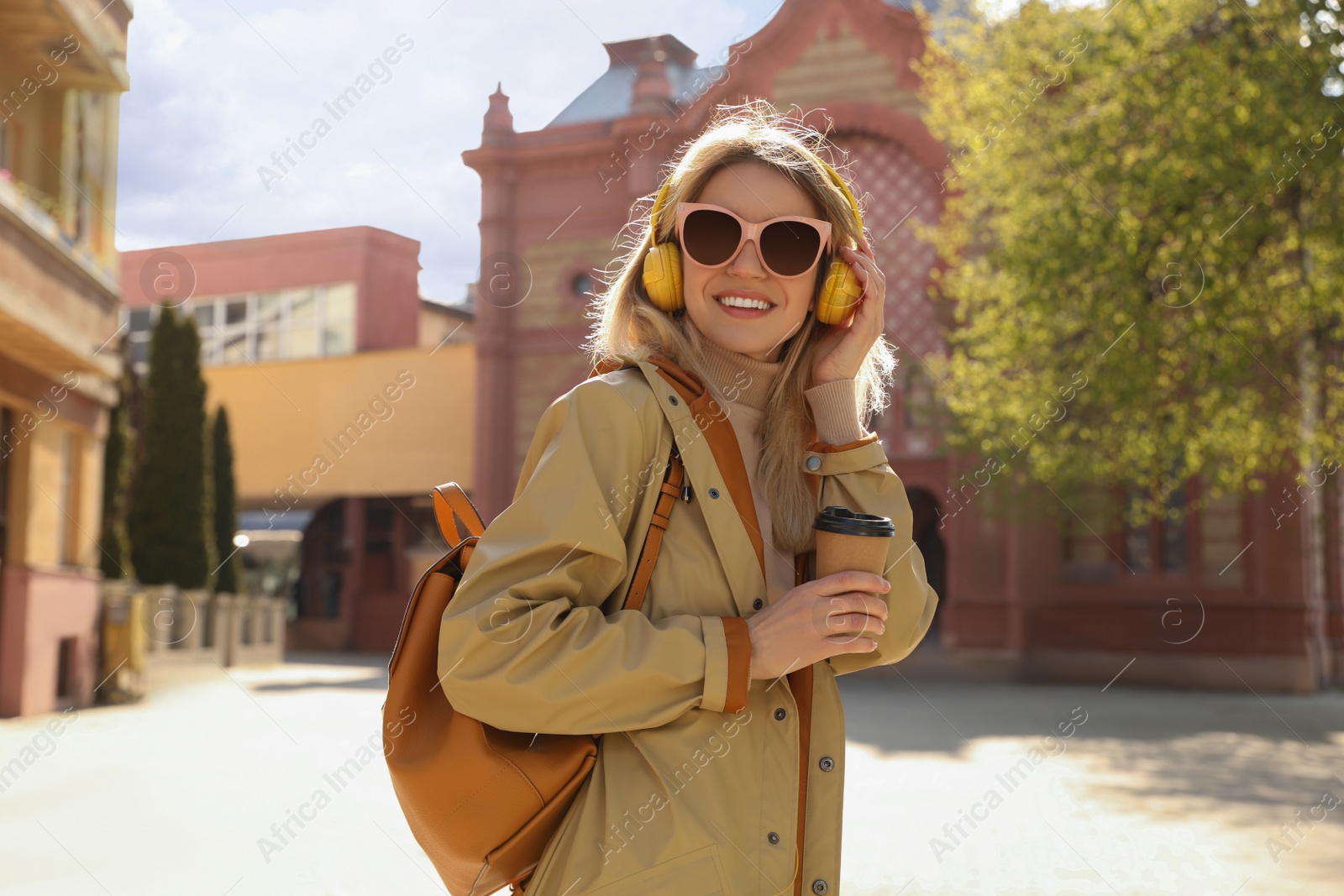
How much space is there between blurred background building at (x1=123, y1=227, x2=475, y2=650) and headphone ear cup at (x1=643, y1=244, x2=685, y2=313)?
25.8 meters

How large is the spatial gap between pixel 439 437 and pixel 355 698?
1326 centimetres

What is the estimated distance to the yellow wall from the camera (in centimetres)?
2839

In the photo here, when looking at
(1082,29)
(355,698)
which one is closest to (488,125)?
(355,698)

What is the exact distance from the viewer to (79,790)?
8398 mm

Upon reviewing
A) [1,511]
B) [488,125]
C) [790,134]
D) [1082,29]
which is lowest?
[1,511]

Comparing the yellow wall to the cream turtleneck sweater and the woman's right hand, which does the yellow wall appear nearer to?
the cream turtleneck sweater

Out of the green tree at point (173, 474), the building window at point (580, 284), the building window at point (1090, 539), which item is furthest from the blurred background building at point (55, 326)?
the building window at point (1090, 539)

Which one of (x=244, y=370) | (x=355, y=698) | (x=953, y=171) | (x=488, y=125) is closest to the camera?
(x=355, y=698)

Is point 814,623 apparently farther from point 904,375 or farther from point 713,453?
point 904,375

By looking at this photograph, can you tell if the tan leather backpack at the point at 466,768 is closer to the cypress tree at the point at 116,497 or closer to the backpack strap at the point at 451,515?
the backpack strap at the point at 451,515

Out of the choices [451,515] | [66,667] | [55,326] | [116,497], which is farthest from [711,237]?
[116,497]

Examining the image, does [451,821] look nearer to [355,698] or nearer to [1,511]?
[1,511]

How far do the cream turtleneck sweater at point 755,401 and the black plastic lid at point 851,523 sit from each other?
0.82 feet

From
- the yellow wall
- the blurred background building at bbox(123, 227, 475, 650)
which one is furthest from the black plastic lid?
the blurred background building at bbox(123, 227, 475, 650)
